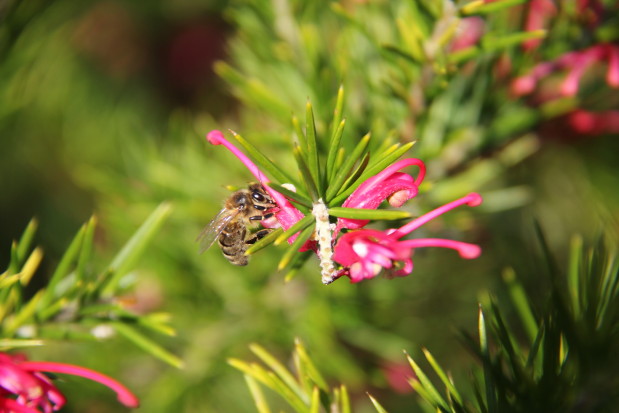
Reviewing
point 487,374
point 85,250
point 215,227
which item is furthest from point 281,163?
point 487,374

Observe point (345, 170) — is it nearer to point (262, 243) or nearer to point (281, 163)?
point (262, 243)

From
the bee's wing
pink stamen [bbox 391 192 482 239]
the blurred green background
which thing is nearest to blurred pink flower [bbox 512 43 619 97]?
the blurred green background

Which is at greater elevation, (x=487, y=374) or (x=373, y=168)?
(x=373, y=168)

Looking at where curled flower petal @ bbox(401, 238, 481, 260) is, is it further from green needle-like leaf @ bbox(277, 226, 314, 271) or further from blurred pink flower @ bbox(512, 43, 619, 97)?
blurred pink flower @ bbox(512, 43, 619, 97)

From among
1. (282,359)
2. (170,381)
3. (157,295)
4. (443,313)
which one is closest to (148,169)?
(157,295)

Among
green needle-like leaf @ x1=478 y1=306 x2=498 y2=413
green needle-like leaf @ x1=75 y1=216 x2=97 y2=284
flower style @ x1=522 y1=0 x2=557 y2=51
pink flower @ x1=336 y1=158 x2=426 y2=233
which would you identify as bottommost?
green needle-like leaf @ x1=478 y1=306 x2=498 y2=413

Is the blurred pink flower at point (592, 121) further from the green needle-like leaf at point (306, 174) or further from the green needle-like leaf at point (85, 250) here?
the green needle-like leaf at point (85, 250)

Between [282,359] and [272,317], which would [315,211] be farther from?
[282,359]

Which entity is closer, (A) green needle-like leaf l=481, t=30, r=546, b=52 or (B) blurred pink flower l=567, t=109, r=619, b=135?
(A) green needle-like leaf l=481, t=30, r=546, b=52
